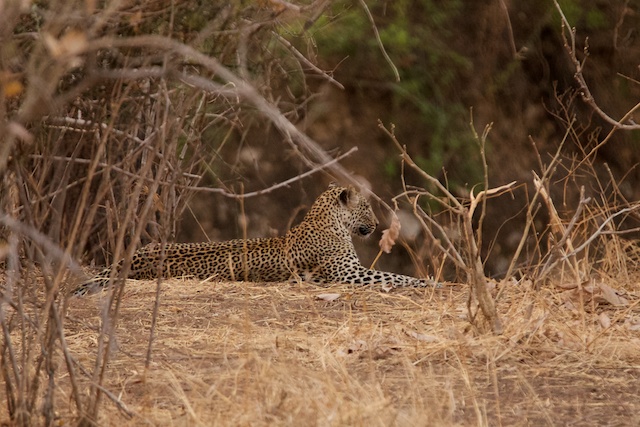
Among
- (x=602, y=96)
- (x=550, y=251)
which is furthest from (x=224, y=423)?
(x=602, y=96)

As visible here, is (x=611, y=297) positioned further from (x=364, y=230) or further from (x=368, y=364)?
(x=364, y=230)

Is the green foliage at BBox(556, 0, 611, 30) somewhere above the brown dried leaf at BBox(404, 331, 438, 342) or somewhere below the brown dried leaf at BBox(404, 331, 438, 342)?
below

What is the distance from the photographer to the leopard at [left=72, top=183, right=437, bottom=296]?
8445 millimetres

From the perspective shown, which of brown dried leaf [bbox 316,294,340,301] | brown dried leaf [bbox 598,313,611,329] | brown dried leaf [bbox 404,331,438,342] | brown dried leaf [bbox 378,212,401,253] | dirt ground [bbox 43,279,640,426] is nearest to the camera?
brown dried leaf [bbox 378,212,401,253]

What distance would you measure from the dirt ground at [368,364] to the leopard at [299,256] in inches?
53.9

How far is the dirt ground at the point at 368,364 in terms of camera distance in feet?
12.6

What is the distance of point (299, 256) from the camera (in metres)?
9.05

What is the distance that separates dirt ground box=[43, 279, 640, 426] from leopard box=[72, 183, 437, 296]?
1368mm

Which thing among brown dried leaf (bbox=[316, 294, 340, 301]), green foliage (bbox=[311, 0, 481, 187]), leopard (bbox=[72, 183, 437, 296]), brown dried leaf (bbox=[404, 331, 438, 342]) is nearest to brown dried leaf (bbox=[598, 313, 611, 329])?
brown dried leaf (bbox=[404, 331, 438, 342])

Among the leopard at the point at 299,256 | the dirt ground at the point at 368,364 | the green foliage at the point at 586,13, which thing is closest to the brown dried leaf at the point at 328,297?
the dirt ground at the point at 368,364

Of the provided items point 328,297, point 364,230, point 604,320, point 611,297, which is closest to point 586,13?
point 364,230

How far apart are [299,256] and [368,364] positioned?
13.9 ft

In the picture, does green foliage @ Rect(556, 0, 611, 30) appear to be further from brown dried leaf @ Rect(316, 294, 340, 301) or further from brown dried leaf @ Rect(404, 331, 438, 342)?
brown dried leaf @ Rect(404, 331, 438, 342)

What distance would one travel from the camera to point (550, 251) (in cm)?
595
